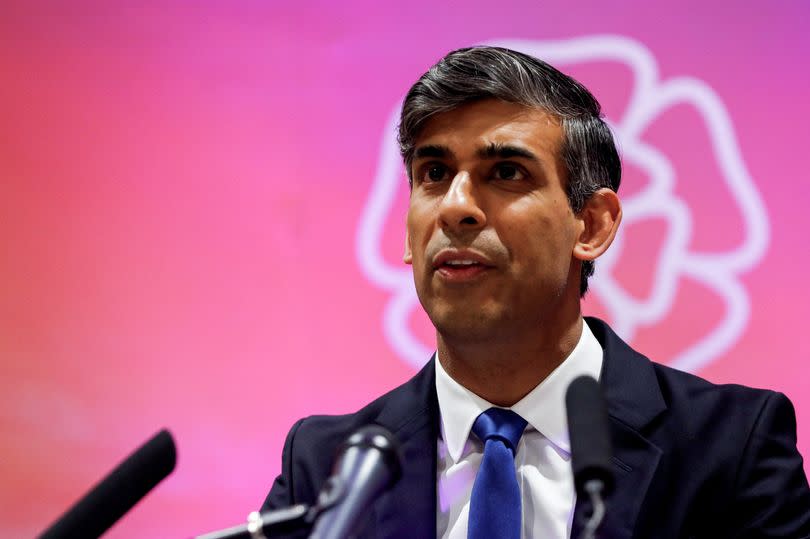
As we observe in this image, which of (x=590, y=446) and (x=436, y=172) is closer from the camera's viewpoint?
(x=590, y=446)

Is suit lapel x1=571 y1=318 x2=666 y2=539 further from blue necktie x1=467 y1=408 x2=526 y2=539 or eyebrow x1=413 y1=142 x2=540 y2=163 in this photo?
eyebrow x1=413 y1=142 x2=540 y2=163

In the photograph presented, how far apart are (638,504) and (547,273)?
46 centimetres

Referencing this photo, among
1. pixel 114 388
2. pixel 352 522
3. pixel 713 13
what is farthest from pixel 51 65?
pixel 352 522

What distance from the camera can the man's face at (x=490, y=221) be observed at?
1910mm

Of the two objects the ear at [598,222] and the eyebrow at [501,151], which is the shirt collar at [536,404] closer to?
the ear at [598,222]

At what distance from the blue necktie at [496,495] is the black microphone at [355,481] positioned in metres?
0.78

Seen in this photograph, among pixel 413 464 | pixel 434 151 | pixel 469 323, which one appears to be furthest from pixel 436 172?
pixel 413 464

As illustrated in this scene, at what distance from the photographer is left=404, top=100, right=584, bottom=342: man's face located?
6.27ft

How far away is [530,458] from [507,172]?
0.56 meters

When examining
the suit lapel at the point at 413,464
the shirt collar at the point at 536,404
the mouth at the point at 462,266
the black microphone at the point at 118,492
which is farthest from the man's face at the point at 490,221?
the black microphone at the point at 118,492

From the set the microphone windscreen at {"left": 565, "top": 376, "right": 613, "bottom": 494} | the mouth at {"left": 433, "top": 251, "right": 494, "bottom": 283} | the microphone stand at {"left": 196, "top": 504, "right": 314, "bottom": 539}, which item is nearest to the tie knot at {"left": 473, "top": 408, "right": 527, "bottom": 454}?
the mouth at {"left": 433, "top": 251, "right": 494, "bottom": 283}

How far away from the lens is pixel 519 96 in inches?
79.4

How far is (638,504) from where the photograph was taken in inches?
72.6

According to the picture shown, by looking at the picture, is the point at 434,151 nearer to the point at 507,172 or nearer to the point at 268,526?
the point at 507,172
